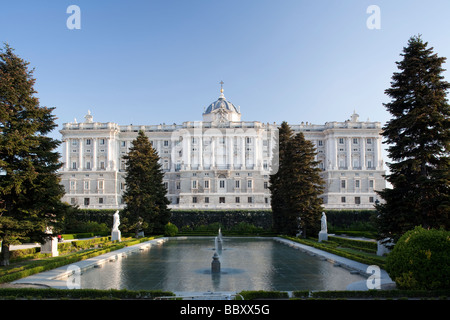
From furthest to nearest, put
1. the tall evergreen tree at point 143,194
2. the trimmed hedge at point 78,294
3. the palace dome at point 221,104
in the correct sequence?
the palace dome at point 221,104, the tall evergreen tree at point 143,194, the trimmed hedge at point 78,294

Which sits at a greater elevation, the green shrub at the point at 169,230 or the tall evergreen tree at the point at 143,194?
the tall evergreen tree at the point at 143,194

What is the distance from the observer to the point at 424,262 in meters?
12.0

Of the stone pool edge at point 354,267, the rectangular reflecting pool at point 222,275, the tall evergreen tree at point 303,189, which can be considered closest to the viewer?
the stone pool edge at point 354,267

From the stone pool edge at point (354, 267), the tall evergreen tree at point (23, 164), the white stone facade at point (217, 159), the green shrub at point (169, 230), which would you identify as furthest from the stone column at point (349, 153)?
the tall evergreen tree at point (23, 164)

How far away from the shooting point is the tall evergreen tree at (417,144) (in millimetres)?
17547

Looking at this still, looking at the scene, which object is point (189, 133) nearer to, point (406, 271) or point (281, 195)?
point (281, 195)

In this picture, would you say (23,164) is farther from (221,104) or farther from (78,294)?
(221,104)

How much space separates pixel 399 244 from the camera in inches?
515

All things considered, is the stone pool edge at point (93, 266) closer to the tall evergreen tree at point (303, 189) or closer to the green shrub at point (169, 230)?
the tall evergreen tree at point (303, 189)

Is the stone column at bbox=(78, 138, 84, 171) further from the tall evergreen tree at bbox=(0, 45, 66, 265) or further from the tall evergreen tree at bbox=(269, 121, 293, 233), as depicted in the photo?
the tall evergreen tree at bbox=(0, 45, 66, 265)

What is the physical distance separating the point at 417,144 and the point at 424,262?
845cm

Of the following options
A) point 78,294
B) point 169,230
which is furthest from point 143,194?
point 78,294

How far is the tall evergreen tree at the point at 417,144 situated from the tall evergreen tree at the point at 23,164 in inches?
673

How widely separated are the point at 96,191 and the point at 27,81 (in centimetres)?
7150
